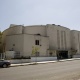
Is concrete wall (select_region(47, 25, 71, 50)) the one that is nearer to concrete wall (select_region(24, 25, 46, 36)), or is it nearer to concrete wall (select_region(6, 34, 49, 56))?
concrete wall (select_region(24, 25, 46, 36))

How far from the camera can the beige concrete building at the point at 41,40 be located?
50.3 metres

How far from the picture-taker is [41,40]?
178 ft

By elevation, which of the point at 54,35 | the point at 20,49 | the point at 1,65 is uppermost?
the point at 54,35

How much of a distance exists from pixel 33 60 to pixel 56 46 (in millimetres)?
19561

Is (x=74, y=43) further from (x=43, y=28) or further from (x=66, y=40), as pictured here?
(x=43, y=28)

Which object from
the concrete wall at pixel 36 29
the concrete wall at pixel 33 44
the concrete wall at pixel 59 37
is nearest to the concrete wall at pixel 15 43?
the concrete wall at pixel 33 44

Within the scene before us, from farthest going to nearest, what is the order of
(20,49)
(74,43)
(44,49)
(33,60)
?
(74,43) < (44,49) < (20,49) < (33,60)

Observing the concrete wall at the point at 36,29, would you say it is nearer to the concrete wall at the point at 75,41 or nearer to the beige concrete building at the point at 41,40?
the beige concrete building at the point at 41,40

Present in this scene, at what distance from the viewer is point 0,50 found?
60.0m

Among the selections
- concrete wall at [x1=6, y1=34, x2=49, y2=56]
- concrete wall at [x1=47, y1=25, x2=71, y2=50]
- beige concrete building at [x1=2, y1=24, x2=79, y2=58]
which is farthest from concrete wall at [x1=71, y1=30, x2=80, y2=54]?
concrete wall at [x1=6, y1=34, x2=49, y2=56]

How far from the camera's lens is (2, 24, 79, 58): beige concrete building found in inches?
1980

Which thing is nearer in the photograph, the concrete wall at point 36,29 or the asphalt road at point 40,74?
the asphalt road at point 40,74

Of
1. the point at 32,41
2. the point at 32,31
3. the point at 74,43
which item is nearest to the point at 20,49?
the point at 32,41

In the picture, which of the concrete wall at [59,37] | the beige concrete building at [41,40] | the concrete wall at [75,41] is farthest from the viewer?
the concrete wall at [75,41]
